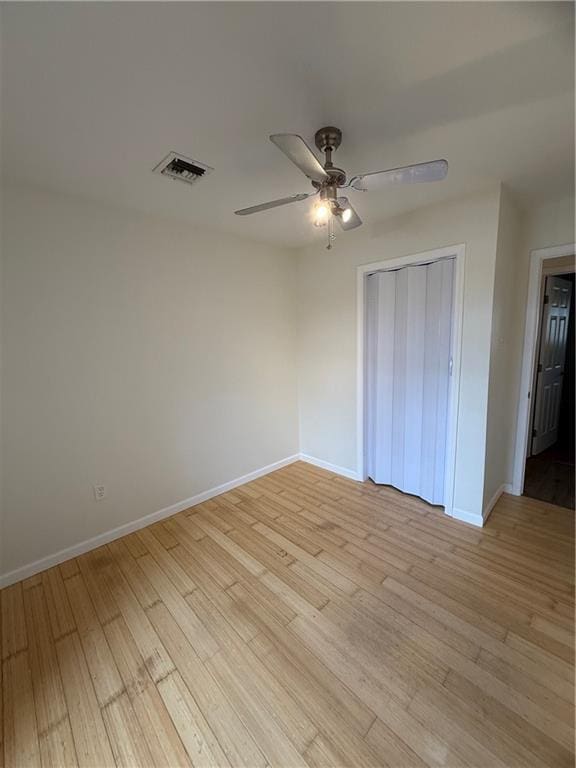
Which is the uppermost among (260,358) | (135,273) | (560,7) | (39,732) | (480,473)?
(560,7)

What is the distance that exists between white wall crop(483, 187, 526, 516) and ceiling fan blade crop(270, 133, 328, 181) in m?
1.57

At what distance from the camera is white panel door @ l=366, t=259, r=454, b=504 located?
2530mm

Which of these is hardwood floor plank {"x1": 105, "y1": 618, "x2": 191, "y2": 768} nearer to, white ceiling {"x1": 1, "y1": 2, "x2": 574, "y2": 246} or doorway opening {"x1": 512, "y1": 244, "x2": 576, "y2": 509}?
white ceiling {"x1": 1, "y1": 2, "x2": 574, "y2": 246}

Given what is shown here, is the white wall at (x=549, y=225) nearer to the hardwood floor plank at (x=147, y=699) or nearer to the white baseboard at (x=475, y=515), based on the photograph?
the white baseboard at (x=475, y=515)

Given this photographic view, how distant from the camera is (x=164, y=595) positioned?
1.87 m

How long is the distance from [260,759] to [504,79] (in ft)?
9.12

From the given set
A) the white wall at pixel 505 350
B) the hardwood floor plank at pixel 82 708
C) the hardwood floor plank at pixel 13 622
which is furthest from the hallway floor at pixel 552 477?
the hardwood floor plank at pixel 13 622

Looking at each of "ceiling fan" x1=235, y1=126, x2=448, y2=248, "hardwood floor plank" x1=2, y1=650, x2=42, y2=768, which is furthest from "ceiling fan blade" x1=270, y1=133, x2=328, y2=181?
"hardwood floor plank" x1=2, y1=650, x2=42, y2=768

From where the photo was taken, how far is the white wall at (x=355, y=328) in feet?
7.37

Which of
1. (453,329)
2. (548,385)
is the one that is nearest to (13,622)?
(453,329)

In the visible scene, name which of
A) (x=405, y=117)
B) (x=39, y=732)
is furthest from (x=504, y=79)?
(x=39, y=732)

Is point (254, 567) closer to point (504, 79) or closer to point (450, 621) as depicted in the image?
point (450, 621)

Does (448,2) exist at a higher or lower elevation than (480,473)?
higher

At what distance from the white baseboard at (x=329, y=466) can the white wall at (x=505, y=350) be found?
1.23 metres
